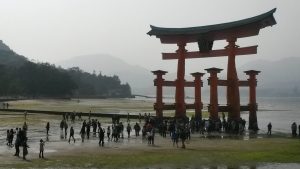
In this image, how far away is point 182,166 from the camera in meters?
19.7

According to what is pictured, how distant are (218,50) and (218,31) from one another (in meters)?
2.05

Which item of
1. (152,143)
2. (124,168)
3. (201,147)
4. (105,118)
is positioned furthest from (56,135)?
(105,118)

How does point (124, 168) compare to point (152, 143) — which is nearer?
point (124, 168)

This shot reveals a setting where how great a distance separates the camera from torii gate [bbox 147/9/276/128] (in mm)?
38219

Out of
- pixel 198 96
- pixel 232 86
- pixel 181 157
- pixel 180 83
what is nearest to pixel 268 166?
pixel 181 157

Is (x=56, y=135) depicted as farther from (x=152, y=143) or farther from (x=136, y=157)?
(x=136, y=157)

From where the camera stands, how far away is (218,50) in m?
41.8

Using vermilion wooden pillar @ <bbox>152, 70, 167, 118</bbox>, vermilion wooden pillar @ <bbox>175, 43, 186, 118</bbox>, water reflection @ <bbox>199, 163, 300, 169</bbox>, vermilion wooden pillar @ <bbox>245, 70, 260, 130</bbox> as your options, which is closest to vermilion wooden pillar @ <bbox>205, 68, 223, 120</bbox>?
vermilion wooden pillar @ <bbox>175, 43, 186, 118</bbox>

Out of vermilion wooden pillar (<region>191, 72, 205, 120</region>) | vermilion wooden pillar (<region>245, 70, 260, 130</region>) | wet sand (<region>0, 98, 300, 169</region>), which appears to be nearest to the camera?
wet sand (<region>0, 98, 300, 169</region>)

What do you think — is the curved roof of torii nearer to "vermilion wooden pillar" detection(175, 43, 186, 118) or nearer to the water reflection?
"vermilion wooden pillar" detection(175, 43, 186, 118)

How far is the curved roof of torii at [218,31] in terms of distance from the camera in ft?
121

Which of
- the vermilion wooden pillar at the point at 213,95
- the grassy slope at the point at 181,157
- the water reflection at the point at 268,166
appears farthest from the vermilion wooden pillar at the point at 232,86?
the water reflection at the point at 268,166

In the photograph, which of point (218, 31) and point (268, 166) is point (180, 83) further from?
point (268, 166)

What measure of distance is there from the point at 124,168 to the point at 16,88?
357 feet
